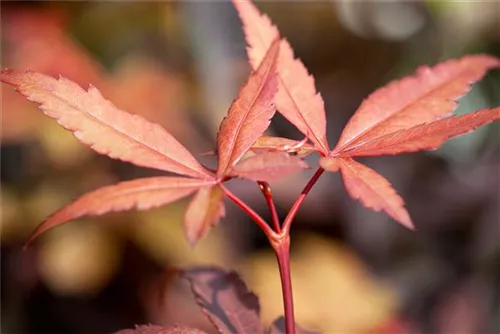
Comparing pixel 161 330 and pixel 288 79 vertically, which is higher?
pixel 288 79

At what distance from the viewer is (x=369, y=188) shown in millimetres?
436

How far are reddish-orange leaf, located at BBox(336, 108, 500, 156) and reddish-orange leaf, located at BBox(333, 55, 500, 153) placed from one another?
1.6 inches

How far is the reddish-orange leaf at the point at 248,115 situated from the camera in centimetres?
43

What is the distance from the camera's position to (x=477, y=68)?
55 centimetres

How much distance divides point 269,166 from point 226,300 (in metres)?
0.19

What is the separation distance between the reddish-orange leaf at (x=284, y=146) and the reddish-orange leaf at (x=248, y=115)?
0.02 m

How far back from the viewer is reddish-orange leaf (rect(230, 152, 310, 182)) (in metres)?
0.39

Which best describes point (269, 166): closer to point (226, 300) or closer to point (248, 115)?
point (248, 115)

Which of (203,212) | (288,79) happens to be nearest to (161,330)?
(203,212)

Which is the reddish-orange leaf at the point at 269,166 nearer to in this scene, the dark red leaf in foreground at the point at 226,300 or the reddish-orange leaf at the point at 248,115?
the reddish-orange leaf at the point at 248,115

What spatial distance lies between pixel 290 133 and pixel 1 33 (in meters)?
1.04

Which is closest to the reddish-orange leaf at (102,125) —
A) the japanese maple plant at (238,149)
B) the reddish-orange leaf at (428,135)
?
the japanese maple plant at (238,149)

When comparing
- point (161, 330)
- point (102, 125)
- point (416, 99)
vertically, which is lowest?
point (161, 330)

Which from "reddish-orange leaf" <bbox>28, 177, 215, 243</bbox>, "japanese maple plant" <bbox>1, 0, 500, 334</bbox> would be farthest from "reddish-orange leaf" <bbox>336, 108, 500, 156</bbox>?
"reddish-orange leaf" <bbox>28, 177, 215, 243</bbox>
